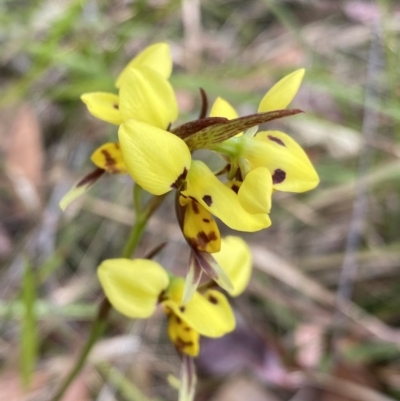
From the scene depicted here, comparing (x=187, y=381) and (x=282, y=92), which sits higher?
(x=282, y=92)

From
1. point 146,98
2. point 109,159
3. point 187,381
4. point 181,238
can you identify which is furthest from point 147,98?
point 181,238

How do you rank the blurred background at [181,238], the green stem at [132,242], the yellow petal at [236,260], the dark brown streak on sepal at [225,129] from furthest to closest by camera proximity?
the blurred background at [181,238] < the yellow petal at [236,260] < the green stem at [132,242] < the dark brown streak on sepal at [225,129]

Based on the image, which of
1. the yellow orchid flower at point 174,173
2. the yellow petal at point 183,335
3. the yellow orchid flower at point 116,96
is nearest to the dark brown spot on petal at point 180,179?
the yellow orchid flower at point 174,173

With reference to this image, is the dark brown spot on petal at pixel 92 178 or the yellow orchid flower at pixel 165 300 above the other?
the dark brown spot on petal at pixel 92 178

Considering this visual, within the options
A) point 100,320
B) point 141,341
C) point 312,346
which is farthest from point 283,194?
point 100,320

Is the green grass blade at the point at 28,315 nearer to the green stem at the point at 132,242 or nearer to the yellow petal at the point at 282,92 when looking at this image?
the green stem at the point at 132,242

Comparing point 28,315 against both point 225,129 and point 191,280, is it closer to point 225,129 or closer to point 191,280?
point 191,280
